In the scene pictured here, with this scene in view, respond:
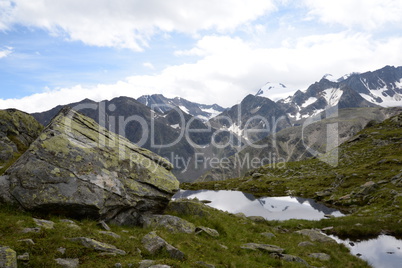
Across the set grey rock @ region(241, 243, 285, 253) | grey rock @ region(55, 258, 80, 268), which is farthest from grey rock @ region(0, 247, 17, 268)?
grey rock @ region(241, 243, 285, 253)

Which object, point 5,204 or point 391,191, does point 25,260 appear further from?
point 391,191

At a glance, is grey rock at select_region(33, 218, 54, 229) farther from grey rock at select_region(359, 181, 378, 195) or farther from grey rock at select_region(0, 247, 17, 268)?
grey rock at select_region(359, 181, 378, 195)

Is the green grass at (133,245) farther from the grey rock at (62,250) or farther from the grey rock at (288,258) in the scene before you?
the grey rock at (288,258)

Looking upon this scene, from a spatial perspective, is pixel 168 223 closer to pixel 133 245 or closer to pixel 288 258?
pixel 133 245

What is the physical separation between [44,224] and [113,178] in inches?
223

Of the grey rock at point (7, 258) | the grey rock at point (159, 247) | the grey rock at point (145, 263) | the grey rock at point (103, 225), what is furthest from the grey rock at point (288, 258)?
the grey rock at point (7, 258)

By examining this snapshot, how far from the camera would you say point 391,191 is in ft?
159

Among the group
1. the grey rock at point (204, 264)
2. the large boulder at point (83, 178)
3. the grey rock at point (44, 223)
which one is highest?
the large boulder at point (83, 178)

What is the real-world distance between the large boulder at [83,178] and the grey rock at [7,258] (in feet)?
18.8

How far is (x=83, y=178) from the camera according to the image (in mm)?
17422

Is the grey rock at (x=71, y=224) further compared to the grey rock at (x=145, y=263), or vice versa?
the grey rock at (x=71, y=224)

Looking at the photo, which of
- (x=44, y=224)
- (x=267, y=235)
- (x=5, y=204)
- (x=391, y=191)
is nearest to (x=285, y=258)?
(x=267, y=235)

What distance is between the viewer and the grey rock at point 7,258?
9688 mm

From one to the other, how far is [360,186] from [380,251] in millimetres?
35220
